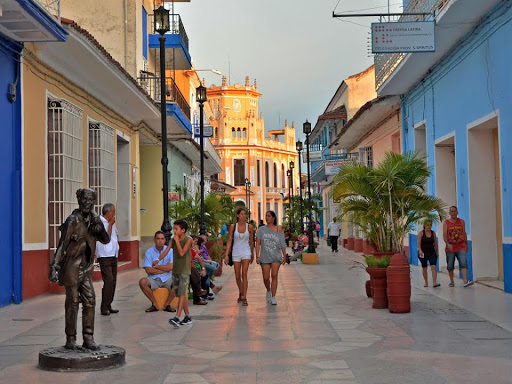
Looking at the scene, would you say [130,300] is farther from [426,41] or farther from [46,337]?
[426,41]

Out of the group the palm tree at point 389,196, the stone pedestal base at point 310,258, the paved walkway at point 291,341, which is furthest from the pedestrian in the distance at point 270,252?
the stone pedestal base at point 310,258

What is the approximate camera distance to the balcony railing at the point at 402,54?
48.1ft

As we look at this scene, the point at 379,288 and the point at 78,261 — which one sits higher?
the point at 78,261

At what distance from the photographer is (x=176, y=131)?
25922 millimetres

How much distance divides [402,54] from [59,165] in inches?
337

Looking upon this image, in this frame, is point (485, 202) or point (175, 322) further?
point (485, 202)

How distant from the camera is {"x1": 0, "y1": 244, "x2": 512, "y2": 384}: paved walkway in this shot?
6430 millimetres

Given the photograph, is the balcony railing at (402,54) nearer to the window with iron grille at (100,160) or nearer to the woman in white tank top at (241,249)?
the woman in white tank top at (241,249)

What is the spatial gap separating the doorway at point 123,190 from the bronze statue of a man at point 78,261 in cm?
1440

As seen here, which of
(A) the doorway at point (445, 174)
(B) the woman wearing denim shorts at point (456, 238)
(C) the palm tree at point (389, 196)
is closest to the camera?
(C) the palm tree at point (389, 196)

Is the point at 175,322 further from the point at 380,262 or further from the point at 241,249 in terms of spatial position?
the point at 380,262

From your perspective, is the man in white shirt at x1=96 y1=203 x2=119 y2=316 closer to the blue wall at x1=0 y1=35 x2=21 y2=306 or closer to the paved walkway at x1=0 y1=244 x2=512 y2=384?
the paved walkway at x1=0 y1=244 x2=512 y2=384

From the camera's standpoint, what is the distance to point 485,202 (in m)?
15.2

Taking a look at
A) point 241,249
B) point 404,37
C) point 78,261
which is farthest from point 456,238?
point 78,261
